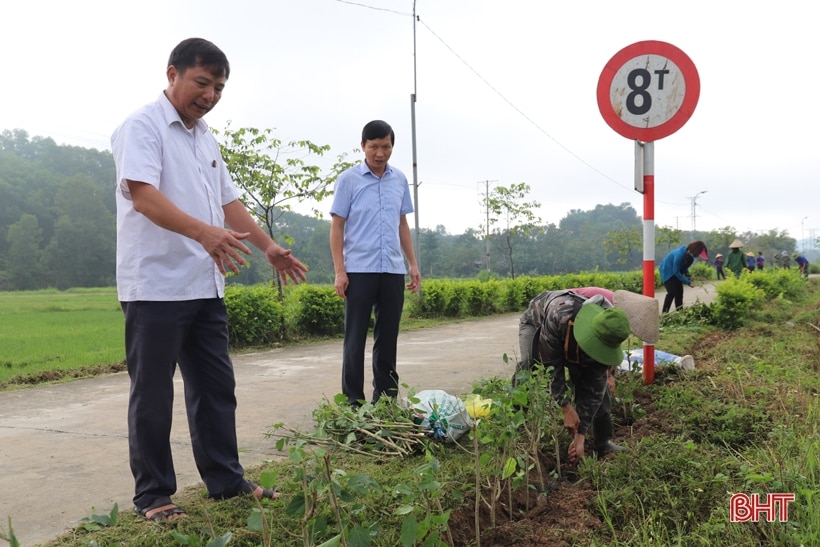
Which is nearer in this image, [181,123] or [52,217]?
[181,123]

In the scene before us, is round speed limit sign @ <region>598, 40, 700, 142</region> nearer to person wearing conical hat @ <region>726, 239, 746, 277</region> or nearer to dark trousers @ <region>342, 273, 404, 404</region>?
dark trousers @ <region>342, 273, 404, 404</region>

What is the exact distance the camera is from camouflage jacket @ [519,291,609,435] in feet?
10.4

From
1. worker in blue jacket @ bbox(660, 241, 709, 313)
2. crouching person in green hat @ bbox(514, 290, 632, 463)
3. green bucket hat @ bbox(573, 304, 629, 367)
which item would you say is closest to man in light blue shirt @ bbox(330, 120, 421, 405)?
crouching person in green hat @ bbox(514, 290, 632, 463)

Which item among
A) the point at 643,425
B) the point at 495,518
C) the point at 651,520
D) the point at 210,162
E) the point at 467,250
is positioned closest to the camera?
the point at 651,520

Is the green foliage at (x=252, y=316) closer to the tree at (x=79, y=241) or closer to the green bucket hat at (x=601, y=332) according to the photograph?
the green bucket hat at (x=601, y=332)

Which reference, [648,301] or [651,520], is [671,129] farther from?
[651,520]

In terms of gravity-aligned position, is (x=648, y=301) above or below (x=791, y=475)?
above

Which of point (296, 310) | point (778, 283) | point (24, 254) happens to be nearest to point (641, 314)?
point (296, 310)

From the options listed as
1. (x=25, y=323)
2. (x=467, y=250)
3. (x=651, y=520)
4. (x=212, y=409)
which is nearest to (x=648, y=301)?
(x=651, y=520)

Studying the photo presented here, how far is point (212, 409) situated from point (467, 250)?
70.3 meters

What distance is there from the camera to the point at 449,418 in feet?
11.5

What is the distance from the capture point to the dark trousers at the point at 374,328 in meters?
3.87
